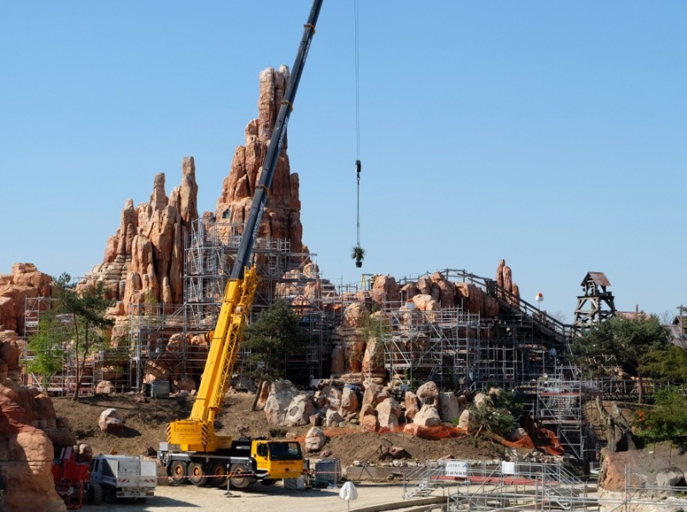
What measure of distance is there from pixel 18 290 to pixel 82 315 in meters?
15.4

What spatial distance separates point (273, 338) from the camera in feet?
207

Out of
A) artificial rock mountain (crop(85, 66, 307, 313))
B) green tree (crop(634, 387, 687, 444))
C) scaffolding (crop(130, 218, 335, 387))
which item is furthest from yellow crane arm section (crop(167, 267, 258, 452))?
artificial rock mountain (crop(85, 66, 307, 313))

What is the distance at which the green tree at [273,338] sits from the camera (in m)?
62.7

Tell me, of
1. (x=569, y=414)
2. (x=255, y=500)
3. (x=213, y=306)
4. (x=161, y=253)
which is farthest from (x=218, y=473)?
(x=161, y=253)

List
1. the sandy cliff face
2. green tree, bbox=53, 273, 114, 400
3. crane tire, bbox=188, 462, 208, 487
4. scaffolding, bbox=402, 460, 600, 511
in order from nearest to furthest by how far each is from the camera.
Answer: the sandy cliff face
scaffolding, bbox=402, 460, 600, 511
crane tire, bbox=188, 462, 208, 487
green tree, bbox=53, 273, 114, 400

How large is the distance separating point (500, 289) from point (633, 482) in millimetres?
32066

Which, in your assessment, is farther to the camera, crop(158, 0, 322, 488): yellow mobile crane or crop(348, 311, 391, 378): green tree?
crop(348, 311, 391, 378): green tree

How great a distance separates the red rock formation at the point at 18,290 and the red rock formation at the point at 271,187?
43.9ft

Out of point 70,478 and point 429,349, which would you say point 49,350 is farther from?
point 70,478

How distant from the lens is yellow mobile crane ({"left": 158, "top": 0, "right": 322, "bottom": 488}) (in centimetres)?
4300

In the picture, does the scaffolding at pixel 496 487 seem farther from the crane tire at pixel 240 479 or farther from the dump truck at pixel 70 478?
the dump truck at pixel 70 478

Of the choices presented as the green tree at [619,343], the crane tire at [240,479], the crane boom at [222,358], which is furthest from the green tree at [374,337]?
the crane tire at [240,479]

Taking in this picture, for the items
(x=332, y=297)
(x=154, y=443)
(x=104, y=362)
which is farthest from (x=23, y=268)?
(x=154, y=443)

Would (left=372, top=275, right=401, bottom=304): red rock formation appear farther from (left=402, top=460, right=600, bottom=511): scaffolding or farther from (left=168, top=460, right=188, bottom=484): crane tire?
(left=168, top=460, right=188, bottom=484): crane tire
